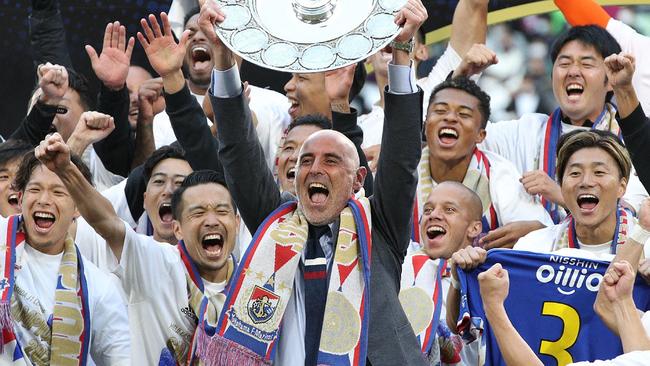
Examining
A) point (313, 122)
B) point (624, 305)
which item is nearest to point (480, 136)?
point (313, 122)

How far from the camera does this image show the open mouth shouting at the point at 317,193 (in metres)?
6.31

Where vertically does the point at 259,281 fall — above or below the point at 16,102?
below

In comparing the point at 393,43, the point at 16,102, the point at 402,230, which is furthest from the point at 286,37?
the point at 16,102

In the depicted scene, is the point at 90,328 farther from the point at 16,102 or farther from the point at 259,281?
the point at 16,102

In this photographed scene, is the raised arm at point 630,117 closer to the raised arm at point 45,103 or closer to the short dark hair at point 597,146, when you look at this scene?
the short dark hair at point 597,146

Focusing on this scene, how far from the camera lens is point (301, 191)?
6332 mm

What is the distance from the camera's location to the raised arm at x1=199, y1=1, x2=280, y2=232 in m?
6.24

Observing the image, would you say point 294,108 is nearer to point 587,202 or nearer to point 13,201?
point 13,201

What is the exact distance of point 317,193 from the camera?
6.35 metres

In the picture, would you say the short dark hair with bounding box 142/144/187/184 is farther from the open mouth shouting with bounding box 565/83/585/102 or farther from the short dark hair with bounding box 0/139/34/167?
the open mouth shouting with bounding box 565/83/585/102

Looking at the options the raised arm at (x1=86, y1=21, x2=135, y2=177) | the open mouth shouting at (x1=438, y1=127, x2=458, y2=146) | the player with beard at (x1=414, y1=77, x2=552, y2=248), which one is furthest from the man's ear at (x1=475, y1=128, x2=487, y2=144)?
the raised arm at (x1=86, y1=21, x2=135, y2=177)

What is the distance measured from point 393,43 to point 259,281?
1055 mm

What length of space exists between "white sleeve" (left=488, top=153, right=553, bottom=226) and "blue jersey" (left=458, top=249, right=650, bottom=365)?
108cm

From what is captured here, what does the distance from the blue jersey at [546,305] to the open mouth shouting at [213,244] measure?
4.31 ft
